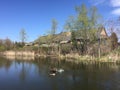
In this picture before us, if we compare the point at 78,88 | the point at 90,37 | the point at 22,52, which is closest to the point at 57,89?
the point at 78,88

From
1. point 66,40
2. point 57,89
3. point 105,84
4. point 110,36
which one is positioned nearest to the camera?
point 57,89

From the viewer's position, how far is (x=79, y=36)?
53812 mm

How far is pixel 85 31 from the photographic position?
51938 mm

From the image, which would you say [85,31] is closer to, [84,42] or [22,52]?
[84,42]

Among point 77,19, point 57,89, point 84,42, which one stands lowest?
point 57,89

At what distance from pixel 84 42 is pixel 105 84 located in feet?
113

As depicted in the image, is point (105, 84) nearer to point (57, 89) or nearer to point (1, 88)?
point (57, 89)

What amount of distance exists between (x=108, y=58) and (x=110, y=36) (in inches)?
490

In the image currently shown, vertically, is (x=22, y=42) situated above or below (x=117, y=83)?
above

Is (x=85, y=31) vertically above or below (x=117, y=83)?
above

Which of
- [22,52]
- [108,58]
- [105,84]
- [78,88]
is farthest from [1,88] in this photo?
[22,52]

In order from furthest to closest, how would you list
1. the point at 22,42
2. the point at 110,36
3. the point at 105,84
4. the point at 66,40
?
the point at 22,42 < the point at 66,40 < the point at 110,36 < the point at 105,84

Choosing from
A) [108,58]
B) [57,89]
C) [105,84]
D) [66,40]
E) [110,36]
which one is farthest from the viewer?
[66,40]

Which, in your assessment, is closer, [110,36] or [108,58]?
[108,58]
